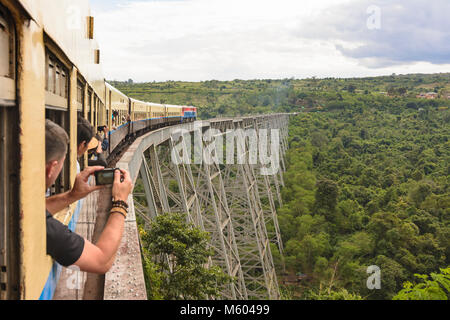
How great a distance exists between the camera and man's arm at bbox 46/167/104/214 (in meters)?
1.98

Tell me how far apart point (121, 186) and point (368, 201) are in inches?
1146

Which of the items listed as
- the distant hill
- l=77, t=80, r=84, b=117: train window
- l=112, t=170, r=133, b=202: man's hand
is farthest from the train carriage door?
the distant hill

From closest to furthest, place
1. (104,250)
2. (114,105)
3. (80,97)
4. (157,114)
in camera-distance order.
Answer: (104,250), (80,97), (114,105), (157,114)

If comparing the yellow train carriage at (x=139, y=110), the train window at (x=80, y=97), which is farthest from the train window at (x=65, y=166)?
the yellow train carriage at (x=139, y=110)

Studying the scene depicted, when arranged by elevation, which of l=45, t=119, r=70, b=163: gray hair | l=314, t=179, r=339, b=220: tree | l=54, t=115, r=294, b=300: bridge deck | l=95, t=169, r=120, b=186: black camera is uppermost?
l=45, t=119, r=70, b=163: gray hair

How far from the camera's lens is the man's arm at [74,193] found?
1.98 m

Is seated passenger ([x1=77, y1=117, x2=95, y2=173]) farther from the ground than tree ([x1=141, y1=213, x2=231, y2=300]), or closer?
farther from the ground

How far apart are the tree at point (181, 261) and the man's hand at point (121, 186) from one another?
2.89 metres

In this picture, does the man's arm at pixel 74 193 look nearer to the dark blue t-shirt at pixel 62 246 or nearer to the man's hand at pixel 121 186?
the man's hand at pixel 121 186

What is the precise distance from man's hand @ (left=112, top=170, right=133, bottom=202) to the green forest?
2493mm

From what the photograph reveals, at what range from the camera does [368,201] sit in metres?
28.7

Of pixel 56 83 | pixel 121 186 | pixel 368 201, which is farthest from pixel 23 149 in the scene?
pixel 368 201

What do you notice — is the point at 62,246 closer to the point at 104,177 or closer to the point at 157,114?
the point at 104,177

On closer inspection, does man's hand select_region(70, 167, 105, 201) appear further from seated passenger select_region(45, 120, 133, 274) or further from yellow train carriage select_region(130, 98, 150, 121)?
yellow train carriage select_region(130, 98, 150, 121)
